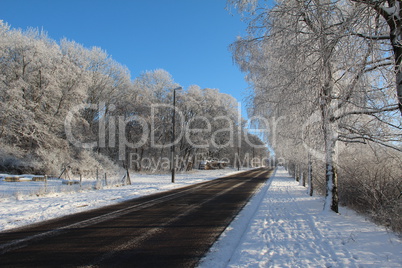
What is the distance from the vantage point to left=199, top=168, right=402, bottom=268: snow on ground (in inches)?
181

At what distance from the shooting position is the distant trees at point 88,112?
2144 cm

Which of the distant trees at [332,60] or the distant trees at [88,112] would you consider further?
the distant trees at [88,112]

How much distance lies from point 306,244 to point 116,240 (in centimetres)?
411

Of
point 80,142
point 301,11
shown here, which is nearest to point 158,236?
point 301,11

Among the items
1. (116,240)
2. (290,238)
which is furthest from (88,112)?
(290,238)

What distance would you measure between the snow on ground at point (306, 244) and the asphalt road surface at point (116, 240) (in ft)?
1.74

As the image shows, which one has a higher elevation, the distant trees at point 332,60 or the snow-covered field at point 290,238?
the distant trees at point 332,60

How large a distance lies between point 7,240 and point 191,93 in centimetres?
A: 3962

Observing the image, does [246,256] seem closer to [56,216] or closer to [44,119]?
[56,216]

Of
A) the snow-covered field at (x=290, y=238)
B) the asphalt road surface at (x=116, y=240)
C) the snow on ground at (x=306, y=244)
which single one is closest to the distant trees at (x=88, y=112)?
the snow-covered field at (x=290, y=238)

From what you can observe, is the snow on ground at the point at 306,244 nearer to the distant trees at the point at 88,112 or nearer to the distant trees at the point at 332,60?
the distant trees at the point at 332,60

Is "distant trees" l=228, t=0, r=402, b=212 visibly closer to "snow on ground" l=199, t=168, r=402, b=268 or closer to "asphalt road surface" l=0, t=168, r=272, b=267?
"snow on ground" l=199, t=168, r=402, b=268

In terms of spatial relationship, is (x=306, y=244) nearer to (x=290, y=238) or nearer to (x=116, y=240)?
(x=290, y=238)

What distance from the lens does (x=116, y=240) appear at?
231 inches
